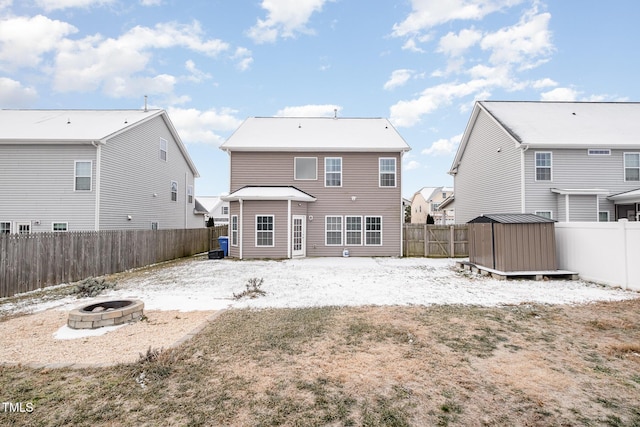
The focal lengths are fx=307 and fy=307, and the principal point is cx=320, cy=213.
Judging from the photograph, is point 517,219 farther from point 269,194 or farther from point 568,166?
point 269,194

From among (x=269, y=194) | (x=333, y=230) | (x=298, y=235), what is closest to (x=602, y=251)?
(x=333, y=230)

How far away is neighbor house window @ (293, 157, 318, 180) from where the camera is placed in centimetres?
1694

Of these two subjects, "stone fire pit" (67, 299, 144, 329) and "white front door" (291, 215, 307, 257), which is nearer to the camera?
"stone fire pit" (67, 299, 144, 329)

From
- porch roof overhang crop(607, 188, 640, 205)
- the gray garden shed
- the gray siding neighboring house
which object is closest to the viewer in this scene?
the gray garden shed

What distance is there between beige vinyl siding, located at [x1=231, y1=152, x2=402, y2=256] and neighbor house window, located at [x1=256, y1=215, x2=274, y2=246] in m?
2.26

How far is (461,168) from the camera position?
2155 centimetres

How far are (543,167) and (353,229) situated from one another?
9940mm

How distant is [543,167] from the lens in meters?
15.3

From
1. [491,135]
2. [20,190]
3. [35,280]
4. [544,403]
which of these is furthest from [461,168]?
[20,190]

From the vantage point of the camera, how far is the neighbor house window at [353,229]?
16.7 m

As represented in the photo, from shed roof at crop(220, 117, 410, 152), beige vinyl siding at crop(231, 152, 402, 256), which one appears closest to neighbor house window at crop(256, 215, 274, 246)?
beige vinyl siding at crop(231, 152, 402, 256)

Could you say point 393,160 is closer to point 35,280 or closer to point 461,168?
point 461,168

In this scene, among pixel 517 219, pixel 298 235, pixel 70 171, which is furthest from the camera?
pixel 298 235

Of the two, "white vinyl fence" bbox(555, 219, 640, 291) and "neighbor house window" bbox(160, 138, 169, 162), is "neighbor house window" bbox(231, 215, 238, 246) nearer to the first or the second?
"neighbor house window" bbox(160, 138, 169, 162)
